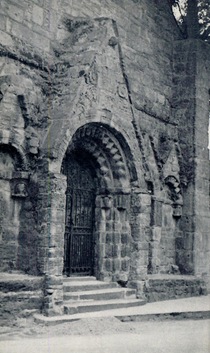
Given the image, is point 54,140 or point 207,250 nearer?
point 54,140

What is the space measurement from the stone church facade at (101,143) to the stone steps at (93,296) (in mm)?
289

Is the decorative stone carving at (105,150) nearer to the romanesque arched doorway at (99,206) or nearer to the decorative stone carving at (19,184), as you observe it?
the romanesque arched doorway at (99,206)

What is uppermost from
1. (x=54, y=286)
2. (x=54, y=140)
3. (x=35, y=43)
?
(x=35, y=43)

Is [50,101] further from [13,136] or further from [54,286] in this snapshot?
[54,286]

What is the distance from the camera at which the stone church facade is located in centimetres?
824

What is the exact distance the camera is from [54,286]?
26.1ft

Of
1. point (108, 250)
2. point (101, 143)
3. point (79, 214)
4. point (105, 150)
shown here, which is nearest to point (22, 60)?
point (101, 143)

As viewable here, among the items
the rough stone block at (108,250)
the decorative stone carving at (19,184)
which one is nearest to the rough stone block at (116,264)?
the rough stone block at (108,250)

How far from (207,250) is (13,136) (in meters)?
6.38

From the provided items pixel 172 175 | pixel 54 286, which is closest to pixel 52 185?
pixel 54 286

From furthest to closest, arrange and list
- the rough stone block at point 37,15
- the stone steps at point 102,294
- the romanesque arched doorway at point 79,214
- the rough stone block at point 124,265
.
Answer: the rough stone block at point 124,265 < the romanesque arched doorway at point 79,214 < the rough stone block at point 37,15 < the stone steps at point 102,294

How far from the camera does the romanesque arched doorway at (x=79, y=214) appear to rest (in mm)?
9633

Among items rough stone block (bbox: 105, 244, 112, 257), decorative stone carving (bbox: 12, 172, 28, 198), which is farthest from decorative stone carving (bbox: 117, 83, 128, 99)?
rough stone block (bbox: 105, 244, 112, 257)

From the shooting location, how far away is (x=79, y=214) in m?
9.86
